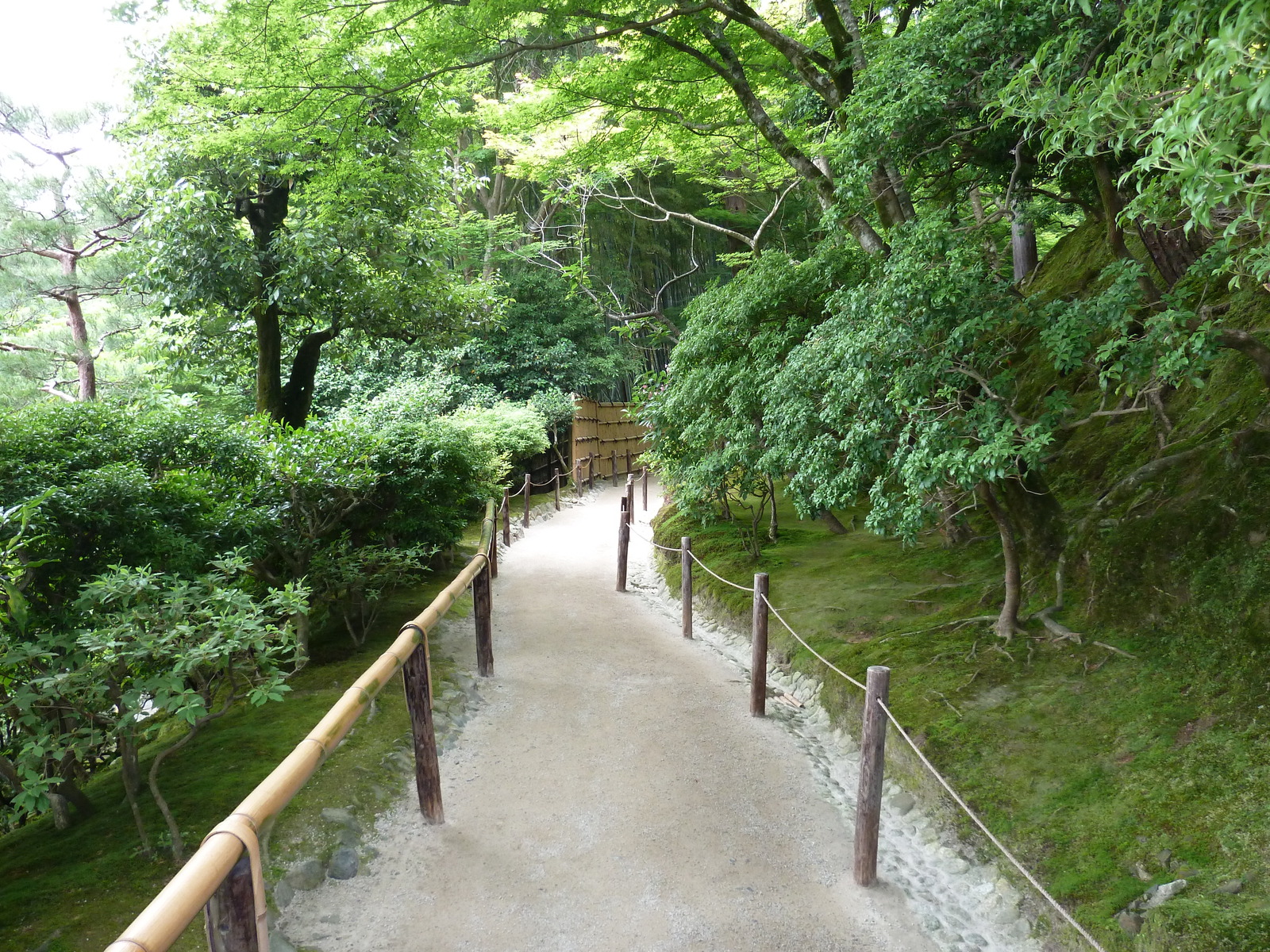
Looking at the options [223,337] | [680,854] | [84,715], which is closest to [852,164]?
[680,854]

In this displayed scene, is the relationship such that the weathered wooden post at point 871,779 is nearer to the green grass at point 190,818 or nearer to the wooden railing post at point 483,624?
the green grass at point 190,818

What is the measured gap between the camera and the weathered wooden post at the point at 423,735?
3832 mm

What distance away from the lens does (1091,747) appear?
3727 mm

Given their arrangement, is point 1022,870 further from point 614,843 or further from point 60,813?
point 60,813

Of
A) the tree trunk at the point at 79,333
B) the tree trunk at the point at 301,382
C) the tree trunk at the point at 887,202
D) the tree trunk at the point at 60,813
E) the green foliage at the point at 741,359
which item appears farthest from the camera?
the tree trunk at the point at 79,333

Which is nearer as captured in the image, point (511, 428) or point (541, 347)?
point (511, 428)

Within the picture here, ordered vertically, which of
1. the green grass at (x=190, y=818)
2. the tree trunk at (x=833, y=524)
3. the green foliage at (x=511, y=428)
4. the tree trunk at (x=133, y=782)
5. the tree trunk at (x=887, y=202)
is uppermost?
the tree trunk at (x=887, y=202)

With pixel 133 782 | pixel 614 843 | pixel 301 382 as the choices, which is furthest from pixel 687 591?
pixel 301 382

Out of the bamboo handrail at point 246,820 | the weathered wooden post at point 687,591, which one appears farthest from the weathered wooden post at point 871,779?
the weathered wooden post at point 687,591

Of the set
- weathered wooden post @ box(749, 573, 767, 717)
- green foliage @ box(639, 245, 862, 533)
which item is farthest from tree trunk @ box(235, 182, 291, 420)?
weathered wooden post @ box(749, 573, 767, 717)

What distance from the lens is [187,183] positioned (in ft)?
24.0

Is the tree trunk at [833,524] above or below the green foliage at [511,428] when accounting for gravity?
below

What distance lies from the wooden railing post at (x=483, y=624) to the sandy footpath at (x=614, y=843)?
0.15 metres

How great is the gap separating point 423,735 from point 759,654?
2.45 meters
